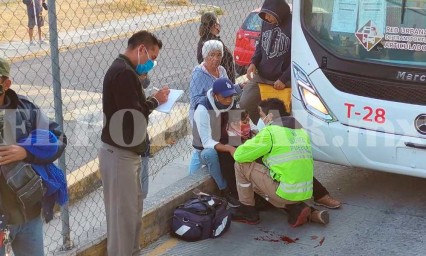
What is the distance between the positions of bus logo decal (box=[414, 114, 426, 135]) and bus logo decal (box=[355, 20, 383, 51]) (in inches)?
29.7

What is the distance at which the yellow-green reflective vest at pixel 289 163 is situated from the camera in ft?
18.1

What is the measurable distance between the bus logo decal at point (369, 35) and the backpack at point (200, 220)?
1.86 meters

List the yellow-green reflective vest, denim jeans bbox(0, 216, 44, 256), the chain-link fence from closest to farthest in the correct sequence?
denim jeans bbox(0, 216, 44, 256), the yellow-green reflective vest, the chain-link fence

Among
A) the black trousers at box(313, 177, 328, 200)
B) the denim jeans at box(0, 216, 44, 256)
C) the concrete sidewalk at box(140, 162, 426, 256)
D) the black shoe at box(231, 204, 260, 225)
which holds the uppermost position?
the denim jeans at box(0, 216, 44, 256)

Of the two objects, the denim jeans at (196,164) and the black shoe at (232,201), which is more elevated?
the denim jeans at (196,164)

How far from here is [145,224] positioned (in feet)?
17.7

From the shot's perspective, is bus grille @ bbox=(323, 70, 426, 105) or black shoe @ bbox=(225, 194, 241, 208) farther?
black shoe @ bbox=(225, 194, 241, 208)

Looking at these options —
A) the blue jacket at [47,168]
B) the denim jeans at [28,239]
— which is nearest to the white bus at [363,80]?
the blue jacket at [47,168]

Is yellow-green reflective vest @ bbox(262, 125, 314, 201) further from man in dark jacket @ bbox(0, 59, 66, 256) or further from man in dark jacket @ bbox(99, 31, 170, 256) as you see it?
man in dark jacket @ bbox(0, 59, 66, 256)

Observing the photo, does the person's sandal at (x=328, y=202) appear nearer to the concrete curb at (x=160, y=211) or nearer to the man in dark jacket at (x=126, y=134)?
the concrete curb at (x=160, y=211)

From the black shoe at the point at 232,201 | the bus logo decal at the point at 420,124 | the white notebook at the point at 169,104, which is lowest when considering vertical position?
the black shoe at the point at 232,201

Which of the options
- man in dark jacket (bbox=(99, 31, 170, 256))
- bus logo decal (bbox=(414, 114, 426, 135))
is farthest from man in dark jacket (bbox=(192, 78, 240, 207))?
bus logo decal (bbox=(414, 114, 426, 135))

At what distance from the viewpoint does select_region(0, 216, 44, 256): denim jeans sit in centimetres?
390

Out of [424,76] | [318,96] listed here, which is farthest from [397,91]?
[318,96]
